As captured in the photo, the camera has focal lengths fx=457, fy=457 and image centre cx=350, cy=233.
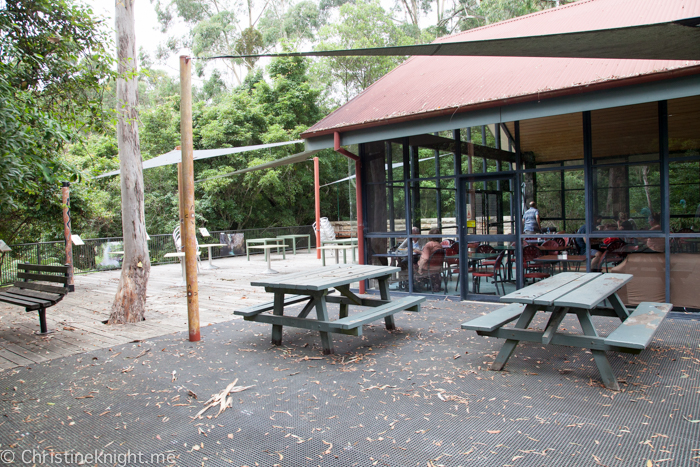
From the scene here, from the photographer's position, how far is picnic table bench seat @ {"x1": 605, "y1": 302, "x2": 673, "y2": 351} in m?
3.15

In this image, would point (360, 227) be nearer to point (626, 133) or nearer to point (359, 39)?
point (626, 133)

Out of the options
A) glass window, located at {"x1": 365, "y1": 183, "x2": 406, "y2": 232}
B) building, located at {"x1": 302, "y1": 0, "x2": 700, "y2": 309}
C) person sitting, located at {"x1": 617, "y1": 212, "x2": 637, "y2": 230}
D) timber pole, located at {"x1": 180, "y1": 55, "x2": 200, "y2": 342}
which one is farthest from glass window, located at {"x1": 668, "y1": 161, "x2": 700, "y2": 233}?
timber pole, located at {"x1": 180, "y1": 55, "x2": 200, "y2": 342}

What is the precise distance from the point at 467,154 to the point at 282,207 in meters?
15.2

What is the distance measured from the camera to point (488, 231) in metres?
6.98

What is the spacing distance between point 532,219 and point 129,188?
18.5 ft

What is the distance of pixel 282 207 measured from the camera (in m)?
21.6

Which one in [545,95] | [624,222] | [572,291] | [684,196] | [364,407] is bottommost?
[364,407]

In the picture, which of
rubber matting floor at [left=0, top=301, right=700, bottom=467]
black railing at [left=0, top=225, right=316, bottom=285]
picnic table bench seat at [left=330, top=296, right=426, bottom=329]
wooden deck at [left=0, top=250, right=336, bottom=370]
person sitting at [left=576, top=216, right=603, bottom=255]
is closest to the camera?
rubber matting floor at [left=0, top=301, right=700, bottom=467]

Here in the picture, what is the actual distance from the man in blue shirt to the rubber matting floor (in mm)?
2248

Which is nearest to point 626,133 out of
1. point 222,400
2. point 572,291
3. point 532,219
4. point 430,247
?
point 532,219

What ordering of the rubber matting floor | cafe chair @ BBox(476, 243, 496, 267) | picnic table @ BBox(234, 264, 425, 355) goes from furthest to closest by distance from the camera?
cafe chair @ BBox(476, 243, 496, 267), picnic table @ BBox(234, 264, 425, 355), the rubber matting floor

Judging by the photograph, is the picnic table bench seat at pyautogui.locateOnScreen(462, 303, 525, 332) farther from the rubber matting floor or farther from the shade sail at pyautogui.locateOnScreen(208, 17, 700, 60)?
the shade sail at pyautogui.locateOnScreen(208, 17, 700, 60)

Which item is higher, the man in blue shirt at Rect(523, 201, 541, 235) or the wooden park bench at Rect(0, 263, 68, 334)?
the man in blue shirt at Rect(523, 201, 541, 235)

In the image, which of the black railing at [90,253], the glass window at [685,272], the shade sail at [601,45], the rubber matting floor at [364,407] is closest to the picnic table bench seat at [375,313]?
the rubber matting floor at [364,407]
